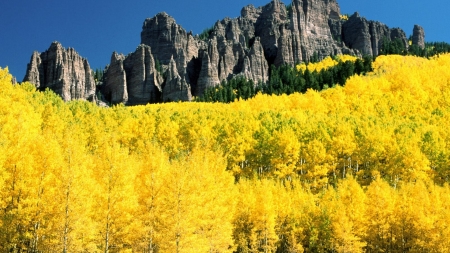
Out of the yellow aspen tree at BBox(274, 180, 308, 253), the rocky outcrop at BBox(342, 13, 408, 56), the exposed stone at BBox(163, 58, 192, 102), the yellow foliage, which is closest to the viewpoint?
the yellow aspen tree at BBox(274, 180, 308, 253)

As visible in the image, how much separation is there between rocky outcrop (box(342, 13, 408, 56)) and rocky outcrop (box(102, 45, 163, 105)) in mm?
90546

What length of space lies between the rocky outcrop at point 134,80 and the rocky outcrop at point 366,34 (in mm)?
90546

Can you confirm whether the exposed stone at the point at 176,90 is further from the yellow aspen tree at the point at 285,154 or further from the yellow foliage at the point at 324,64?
the yellow aspen tree at the point at 285,154

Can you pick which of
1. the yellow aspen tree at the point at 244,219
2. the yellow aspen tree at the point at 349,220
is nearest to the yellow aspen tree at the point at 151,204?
the yellow aspen tree at the point at 244,219

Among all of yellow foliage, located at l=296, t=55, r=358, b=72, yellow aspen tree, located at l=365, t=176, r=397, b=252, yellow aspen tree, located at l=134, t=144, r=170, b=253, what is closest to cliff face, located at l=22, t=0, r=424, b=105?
yellow foliage, located at l=296, t=55, r=358, b=72

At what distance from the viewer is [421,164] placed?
5019cm

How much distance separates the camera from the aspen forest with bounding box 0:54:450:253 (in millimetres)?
21375

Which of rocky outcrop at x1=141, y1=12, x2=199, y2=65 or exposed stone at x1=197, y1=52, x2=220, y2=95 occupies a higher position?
rocky outcrop at x1=141, y1=12, x2=199, y2=65

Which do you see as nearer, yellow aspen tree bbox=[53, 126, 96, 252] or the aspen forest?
yellow aspen tree bbox=[53, 126, 96, 252]

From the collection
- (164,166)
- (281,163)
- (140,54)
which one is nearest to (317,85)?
(140,54)

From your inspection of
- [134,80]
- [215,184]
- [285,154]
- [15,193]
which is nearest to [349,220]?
[215,184]

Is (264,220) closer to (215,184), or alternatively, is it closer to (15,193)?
(215,184)

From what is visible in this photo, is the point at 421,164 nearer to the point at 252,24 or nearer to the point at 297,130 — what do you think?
the point at 297,130

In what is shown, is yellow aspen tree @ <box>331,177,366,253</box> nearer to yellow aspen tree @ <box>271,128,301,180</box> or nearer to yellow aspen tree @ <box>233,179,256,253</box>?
yellow aspen tree @ <box>233,179,256,253</box>
